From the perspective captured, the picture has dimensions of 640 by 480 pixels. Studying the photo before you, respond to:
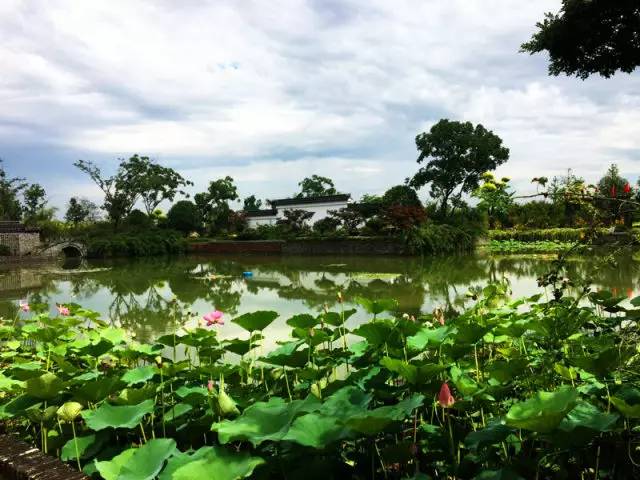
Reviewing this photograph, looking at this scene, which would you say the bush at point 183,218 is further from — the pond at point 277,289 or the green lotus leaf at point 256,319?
the green lotus leaf at point 256,319

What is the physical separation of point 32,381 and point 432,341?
1.31 meters

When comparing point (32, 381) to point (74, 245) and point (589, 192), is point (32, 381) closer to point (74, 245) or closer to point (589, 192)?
point (589, 192)

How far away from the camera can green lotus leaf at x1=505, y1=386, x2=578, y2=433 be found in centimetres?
92

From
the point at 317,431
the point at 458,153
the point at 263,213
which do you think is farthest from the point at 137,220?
the point at 317,431

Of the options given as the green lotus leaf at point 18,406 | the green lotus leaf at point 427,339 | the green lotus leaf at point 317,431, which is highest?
the green lotus leaf at point 427,339

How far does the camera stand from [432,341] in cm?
181

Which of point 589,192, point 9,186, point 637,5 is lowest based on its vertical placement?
point 589,192

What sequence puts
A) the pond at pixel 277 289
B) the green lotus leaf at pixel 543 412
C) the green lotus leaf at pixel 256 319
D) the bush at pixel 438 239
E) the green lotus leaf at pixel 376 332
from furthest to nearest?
1. the bush at pixel 438 239
2. the pond at pixel 277 289
3. the green lotus leaf at pixel 256 319
4. the green lotus leaf at pixel 376 332
5. the green lotus leaf at pixel 543 412

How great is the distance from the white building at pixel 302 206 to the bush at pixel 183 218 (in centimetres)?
282

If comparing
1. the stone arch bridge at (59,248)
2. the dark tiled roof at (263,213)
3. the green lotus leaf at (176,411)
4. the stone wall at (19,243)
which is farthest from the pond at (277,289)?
the dark tiled roof at (263,213)

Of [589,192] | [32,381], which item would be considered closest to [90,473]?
[32,381]

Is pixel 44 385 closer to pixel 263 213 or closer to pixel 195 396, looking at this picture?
pixel 195 396

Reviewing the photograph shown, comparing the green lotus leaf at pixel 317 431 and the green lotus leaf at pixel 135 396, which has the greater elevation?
the green lotus leaf at pixel 317 431

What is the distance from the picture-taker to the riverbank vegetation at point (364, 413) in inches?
41.9
